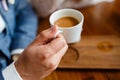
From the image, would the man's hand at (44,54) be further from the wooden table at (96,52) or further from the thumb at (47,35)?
the wooden table at (96,52)

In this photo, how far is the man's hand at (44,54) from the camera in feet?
1.70

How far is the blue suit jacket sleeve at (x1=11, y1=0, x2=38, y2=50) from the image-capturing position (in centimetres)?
75

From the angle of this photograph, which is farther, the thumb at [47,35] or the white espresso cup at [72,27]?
the white espresso cup at [72,27]

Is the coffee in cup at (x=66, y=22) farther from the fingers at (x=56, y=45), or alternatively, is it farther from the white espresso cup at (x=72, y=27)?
the fingers at (x=56, y=45)

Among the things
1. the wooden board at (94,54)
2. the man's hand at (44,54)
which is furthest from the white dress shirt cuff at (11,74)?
the wooden board at (94,54)

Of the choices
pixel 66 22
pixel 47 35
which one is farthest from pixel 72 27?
pixel 47 35

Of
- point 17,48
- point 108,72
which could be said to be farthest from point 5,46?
point 108,72

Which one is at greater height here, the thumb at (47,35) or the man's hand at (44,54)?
the thumb at (47,35)

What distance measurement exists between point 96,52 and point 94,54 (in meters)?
0.01

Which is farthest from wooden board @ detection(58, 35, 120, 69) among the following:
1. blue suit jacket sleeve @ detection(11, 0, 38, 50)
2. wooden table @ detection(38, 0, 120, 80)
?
blue suit jacket sleeve @ detection(11, 0, 38, 50)

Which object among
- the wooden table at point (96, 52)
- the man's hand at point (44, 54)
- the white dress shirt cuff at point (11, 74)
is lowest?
the wooden table at point (96, 52)

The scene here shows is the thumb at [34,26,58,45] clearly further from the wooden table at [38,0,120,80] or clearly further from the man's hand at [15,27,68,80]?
the wooden table at [38,0,120,80]

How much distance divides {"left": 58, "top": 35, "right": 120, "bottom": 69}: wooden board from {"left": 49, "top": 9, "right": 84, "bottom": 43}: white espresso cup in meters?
0.03

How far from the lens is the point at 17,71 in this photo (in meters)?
0.57
